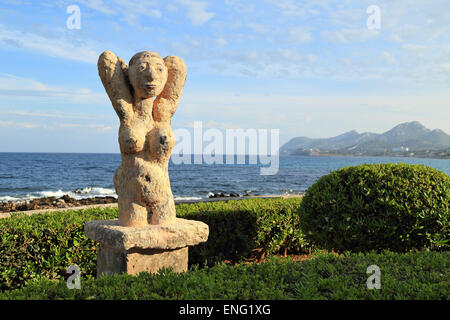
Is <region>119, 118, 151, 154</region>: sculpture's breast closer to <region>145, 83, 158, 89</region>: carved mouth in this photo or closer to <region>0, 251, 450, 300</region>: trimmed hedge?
<region>145, 83, 158, 89</region>: carved mouth

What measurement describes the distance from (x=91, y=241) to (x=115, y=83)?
2782mm

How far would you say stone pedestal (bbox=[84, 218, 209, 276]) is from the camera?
4.45 meters

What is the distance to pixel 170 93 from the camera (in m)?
5.18

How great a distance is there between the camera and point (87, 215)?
6555mm

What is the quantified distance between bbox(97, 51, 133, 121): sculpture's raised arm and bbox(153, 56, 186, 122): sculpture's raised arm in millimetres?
423

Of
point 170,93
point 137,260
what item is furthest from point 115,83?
point 137,260

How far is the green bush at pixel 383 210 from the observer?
568cm

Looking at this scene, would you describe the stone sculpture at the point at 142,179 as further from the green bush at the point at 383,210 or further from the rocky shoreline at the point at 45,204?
the rocky shoreline at the point at 45,204

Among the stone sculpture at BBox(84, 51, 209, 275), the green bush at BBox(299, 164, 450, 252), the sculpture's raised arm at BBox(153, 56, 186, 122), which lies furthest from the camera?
the green bush at BBox(299, 164, 450, 252)

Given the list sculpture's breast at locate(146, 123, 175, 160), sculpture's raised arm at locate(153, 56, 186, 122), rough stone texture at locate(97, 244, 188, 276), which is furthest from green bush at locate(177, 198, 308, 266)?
sculpture's raised arm at locate(153, 56, 186, 122)
